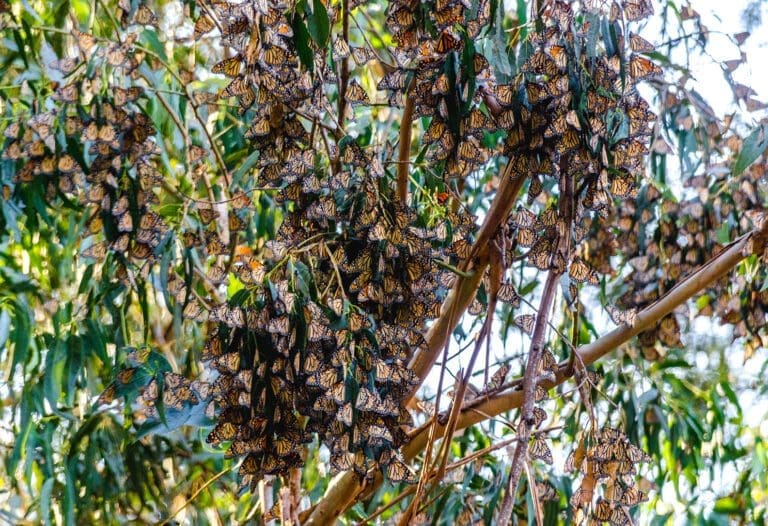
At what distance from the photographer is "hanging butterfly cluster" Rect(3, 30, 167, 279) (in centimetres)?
152

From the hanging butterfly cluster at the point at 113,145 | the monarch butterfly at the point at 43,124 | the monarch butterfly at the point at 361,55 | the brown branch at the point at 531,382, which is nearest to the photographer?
the brown branch at the point at 531,382

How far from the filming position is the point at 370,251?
133 cm

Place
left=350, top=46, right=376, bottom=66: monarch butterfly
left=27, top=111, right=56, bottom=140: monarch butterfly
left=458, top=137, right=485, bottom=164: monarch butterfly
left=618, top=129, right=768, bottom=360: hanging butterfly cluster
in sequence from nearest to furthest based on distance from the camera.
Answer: left=458, top=137, right=485, bottom=164: monarch butterfly → left=350, top=46, right=376, bottom=66: monarch butterfly → left=27, top=111, right=56, bottom=140: monarch butterfly → left=618, top=129, right=768, bottom=360: hanging butterfly cluster

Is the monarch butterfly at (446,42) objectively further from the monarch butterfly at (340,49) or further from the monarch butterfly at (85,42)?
the monarch butterfly at (85,42)

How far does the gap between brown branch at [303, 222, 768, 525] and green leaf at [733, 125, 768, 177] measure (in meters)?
0.12

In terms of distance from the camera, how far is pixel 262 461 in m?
1.33

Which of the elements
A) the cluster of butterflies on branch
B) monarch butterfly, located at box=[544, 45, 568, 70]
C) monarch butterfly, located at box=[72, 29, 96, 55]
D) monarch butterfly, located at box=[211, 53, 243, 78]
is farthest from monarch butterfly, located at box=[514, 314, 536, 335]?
monarch butterfly, located at box=[72, 29, 96, 55]

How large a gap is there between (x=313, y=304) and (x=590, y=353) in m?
0.43

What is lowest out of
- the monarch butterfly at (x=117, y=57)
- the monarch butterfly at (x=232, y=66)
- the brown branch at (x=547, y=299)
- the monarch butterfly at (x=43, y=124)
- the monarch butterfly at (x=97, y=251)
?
the brown branch at (x=547, y=299)

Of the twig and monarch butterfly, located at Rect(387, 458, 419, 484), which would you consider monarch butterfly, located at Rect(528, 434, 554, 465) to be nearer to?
monarch butterfly, located at Rect(387, 458, 419, 484)

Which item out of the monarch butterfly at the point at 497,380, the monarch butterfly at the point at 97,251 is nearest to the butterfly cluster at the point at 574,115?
the monarch butterfly at the point at 497,380

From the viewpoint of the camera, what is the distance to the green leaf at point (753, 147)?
1.44m

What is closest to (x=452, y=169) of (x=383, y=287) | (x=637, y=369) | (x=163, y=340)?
(x=383, y=287)

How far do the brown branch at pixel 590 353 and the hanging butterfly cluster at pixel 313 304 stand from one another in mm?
156
